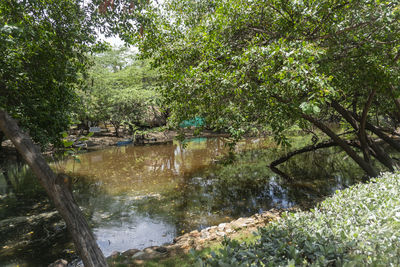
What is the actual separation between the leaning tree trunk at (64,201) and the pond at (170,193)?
110 inches

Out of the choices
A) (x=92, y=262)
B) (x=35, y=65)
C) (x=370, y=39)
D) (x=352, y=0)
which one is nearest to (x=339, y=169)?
(x=370, y=39)

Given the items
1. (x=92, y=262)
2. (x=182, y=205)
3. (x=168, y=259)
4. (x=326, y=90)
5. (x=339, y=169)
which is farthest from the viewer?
(x=339, y=169)

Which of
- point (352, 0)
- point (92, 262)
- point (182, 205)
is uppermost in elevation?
point (352, 0)

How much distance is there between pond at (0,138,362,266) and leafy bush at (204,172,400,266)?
4547 millimetres

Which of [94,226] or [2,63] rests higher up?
[2,63]

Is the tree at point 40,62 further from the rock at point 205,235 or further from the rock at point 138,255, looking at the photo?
the rock at point 205,235

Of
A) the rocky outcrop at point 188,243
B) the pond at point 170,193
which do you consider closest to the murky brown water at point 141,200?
the pond at point 170,193

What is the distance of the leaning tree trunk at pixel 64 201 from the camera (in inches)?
141

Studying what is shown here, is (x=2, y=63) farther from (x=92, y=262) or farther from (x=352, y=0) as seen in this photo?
(x=352, y=0)

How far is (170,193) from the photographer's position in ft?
34.3

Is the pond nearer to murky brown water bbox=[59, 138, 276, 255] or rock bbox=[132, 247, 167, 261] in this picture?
murky brown water bbox=[59, 138, 276, 255]

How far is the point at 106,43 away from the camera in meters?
7.65

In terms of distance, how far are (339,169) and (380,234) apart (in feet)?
36.7

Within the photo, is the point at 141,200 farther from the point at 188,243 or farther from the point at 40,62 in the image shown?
the point at 40,62
